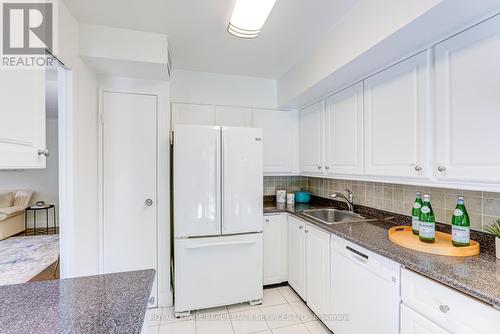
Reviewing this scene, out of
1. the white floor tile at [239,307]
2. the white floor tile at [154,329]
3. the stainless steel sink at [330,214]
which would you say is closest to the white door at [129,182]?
the white floor tile at [154,329]

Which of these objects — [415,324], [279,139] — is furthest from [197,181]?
[415,324]

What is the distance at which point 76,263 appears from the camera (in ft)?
5.33

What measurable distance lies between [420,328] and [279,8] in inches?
80.0

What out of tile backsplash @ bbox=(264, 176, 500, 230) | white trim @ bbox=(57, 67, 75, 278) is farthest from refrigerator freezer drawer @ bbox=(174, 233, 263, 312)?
tile backsplash @ bbox=(264, 176, 500, 230)

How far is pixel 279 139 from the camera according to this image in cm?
284

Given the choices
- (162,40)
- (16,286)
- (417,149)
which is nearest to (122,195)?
(16,286)

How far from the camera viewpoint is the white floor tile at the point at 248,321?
1.87 m

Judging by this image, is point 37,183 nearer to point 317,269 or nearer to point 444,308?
point 317,269

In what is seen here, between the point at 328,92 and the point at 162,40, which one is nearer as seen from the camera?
the point at 162,40

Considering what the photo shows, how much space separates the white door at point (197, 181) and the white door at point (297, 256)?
0.79m

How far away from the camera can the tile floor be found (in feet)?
6.12

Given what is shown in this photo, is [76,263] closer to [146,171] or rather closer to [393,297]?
[146,171]

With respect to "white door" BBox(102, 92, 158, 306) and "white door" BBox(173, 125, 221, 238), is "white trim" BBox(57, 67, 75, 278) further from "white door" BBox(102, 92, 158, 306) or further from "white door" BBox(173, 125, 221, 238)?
"white door" BBox(173, 125, 221, 238)

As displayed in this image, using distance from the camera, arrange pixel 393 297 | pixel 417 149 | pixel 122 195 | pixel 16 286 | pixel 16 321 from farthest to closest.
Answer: pixel 122 195 < pixel 417 149 < pixel 393 297 < pixel 16 286 < pixel 16 321
